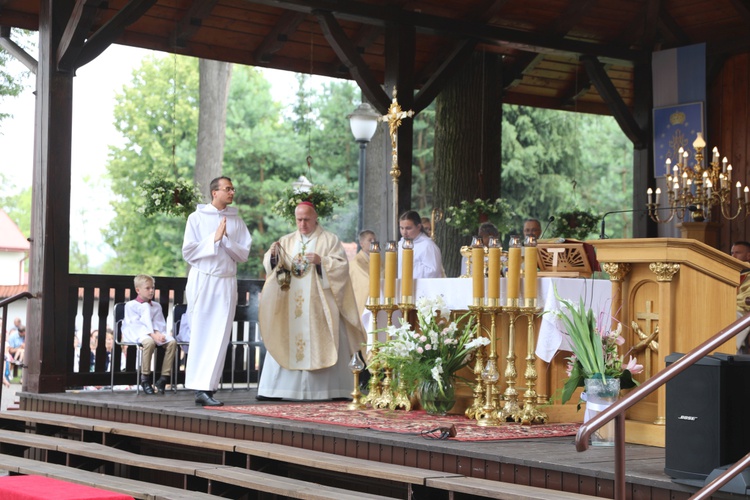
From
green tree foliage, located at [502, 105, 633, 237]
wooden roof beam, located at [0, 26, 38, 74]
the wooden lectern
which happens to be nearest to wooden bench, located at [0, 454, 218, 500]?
the wooden lectern

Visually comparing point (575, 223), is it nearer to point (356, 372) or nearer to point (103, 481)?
point (356, 372)

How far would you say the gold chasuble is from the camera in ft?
29.8

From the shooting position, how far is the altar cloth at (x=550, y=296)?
725 centimetres

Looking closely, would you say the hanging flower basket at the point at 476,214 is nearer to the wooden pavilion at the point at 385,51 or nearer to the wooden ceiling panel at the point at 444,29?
the wooden pavilion at the point at 385,51

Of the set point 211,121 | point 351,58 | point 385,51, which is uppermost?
point 211,121

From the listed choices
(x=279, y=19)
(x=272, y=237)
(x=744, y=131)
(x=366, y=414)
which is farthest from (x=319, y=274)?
(x=272, y=237)

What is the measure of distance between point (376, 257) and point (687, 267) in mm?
2787

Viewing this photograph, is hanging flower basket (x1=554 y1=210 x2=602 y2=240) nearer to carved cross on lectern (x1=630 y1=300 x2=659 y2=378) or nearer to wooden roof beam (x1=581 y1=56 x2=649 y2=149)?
wooden roof beam (x1=581 y1=56 x2=649 y2=149)

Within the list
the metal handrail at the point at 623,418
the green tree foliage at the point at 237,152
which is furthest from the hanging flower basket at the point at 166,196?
the green tree foliage at the point at 237,152

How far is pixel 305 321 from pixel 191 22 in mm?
3719

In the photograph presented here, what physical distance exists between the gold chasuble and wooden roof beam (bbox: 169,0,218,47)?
119 inches

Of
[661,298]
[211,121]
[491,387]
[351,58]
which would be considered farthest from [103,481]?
[211,121]

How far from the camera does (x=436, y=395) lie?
7641 mm

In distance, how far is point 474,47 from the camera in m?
11.4
